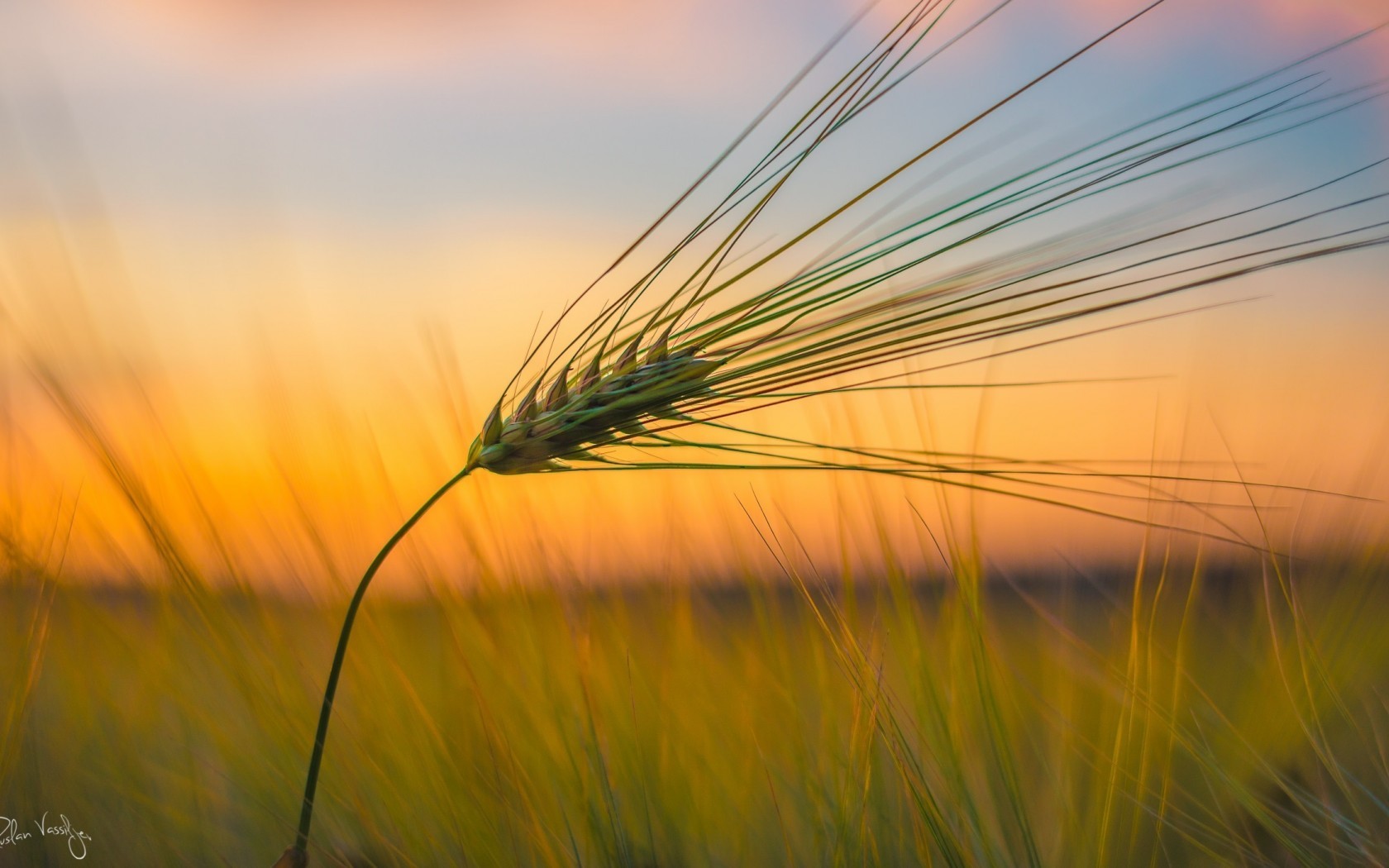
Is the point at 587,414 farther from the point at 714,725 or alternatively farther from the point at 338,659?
the point at 714,725

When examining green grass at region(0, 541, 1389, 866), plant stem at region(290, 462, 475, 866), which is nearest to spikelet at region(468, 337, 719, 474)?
plant stem at region(290, 462, 475, 866)

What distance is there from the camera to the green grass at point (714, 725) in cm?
64

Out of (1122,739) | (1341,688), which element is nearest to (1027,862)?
(1122,739)

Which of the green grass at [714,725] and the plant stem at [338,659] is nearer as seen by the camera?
the plant stem at [338,659]

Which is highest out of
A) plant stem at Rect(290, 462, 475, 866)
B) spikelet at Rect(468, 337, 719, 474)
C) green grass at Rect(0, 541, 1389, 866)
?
spikelet at Rect(468, 337, 719, 474)

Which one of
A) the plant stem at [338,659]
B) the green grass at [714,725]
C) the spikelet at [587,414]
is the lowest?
the green grass at [714,725]

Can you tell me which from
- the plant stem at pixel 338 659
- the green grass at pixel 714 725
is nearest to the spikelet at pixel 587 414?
the plant stem at pixel 338 659

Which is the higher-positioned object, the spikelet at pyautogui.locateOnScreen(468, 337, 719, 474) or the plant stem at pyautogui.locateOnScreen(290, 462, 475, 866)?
the spikelet at pyautogui.locateOnScreen(468, 337, 719, 474)

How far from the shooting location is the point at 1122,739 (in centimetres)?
66

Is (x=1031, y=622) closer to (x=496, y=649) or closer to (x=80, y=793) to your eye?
(x=496, y=649)

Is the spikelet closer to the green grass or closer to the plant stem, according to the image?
the plant stem

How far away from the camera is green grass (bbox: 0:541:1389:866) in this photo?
0.64 metres

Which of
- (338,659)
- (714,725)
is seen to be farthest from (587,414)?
(714,725)

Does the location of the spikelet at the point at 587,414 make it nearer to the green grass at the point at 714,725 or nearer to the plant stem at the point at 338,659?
the plant stem at the point at 338,659
